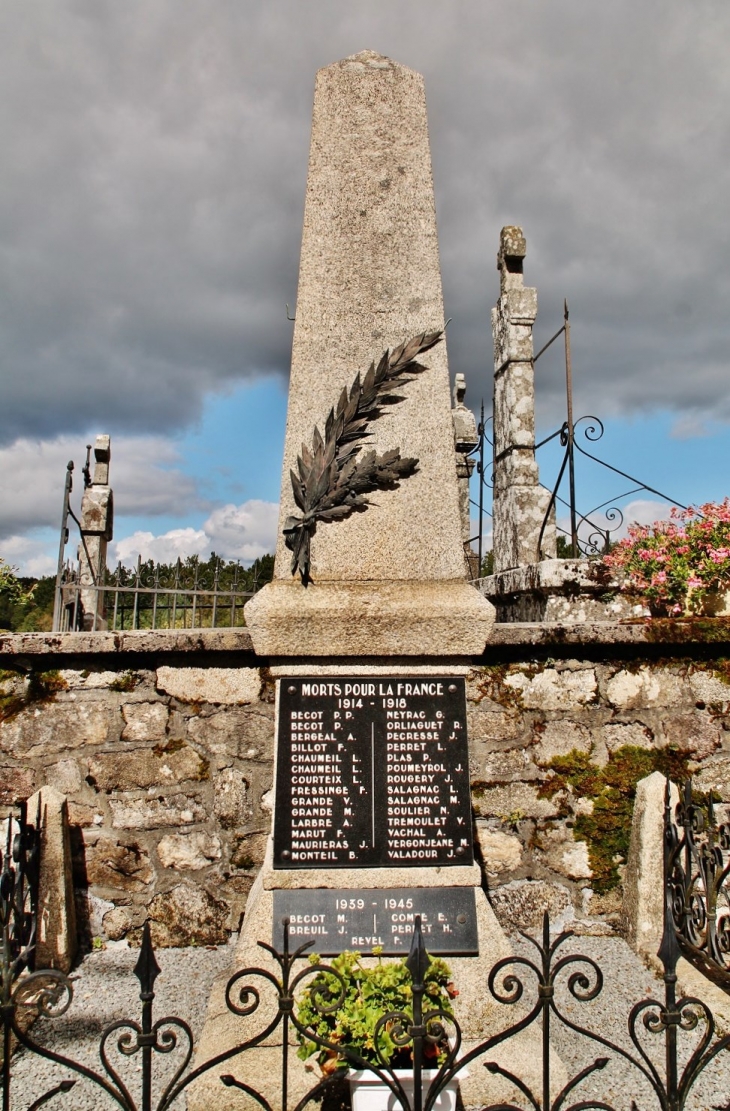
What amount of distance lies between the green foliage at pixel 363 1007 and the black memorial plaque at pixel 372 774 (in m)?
0.61

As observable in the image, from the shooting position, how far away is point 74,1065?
191 cm

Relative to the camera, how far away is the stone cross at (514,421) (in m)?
7.26

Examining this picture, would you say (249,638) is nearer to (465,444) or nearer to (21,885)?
(21,885)

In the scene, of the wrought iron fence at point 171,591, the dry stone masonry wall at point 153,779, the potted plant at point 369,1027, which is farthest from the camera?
the wrought iron fence at point 171,591

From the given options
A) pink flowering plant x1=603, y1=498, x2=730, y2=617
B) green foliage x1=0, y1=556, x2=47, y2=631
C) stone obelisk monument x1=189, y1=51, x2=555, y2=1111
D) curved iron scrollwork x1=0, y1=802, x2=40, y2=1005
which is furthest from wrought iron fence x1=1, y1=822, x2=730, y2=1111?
green foliage x1=0, y1=556, x2=47, y2=631

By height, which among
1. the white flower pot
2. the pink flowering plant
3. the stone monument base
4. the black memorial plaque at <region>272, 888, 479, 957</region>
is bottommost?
the white flower pot

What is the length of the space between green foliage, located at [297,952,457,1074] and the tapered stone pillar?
121 cm

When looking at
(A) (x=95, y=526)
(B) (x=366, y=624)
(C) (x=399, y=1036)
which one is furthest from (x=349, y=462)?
(A) (x=95, y=526)

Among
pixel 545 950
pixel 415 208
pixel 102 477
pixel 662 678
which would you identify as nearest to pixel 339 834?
pixel 545 950

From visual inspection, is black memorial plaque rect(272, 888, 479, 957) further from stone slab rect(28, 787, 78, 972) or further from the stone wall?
stone slab rect(28, 787, 78, 972)

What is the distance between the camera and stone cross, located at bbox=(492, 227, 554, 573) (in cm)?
726

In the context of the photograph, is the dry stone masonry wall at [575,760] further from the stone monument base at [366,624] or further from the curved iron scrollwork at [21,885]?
the curved iron scrollwork at [21,885]

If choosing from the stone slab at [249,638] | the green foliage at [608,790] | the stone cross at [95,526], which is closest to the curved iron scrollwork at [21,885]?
the stone slab at [249,638]

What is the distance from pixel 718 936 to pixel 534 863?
107 cm
